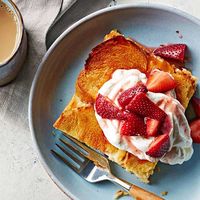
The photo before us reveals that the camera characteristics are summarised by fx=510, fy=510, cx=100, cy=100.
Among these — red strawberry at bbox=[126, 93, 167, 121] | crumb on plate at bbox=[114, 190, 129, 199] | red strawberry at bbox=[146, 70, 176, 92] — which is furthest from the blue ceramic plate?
red strawberry at bbox=[126, 93, 167, 121]

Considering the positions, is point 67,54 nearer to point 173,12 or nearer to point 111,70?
point 111,70

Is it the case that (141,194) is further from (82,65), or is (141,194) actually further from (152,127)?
(82,65)

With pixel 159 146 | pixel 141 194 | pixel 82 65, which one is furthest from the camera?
pixel 82 65

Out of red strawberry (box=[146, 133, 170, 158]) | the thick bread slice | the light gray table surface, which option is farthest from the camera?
the light gray table surface

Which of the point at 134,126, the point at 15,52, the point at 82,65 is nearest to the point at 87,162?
the point at 134,126

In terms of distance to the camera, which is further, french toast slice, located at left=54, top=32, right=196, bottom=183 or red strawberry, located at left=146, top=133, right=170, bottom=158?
french toast slice, located at left=54, top=32, right=196, bottom=183

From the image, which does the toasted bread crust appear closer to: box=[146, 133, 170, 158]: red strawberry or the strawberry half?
the strawberry half
